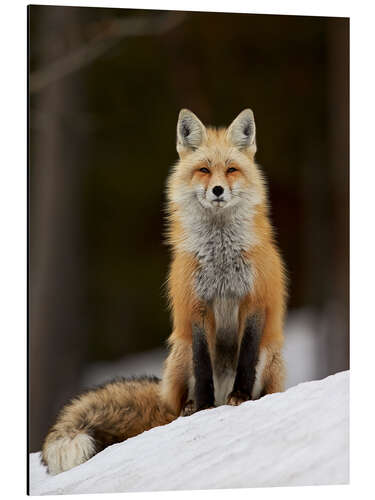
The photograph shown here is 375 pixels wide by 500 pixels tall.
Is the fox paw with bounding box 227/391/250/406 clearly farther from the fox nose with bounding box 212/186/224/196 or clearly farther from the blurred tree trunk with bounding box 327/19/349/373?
the fox nose with bounding box 212/186/224/196

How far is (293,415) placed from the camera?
5398 mm

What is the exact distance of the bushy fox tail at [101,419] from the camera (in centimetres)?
525

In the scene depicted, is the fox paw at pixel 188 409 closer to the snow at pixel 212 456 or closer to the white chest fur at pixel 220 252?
the snow at pixel 212 456

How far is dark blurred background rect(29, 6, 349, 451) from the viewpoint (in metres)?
5.29

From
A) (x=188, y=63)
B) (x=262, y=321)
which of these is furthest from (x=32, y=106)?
(x=262, y=321)

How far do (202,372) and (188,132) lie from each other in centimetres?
133

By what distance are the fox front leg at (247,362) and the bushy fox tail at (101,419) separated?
40 centimetres

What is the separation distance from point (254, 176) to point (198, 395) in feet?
4.14

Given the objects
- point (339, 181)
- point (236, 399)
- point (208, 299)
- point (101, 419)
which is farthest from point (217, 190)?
point (101, 419)

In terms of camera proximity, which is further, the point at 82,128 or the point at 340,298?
the point at 340,298

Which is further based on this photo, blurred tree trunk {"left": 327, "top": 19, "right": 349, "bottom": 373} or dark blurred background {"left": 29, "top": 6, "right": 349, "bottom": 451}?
blurred tree trunk {"left": 327, "top": 19, "right": 349, "bottom": 373}

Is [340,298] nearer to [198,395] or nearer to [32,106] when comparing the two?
[198,395]

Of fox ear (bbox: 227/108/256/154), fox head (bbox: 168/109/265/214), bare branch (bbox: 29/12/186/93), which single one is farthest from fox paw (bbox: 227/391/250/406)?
bare branch (bbox: 29/12/186/93)

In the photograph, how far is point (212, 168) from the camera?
541 centimetres
